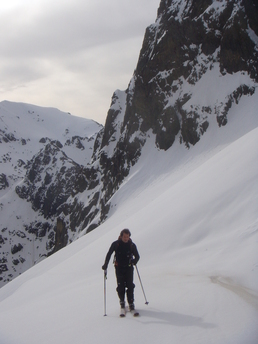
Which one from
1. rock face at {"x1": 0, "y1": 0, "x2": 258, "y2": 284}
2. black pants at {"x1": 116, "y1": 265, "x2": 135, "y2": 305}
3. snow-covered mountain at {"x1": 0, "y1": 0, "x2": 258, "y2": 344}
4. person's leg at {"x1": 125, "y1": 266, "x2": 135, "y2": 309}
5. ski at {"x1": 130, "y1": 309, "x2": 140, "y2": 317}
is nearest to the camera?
snow-covered mountain at {"x1": 0, "y1": 0, "x2": 258, "y2": 344}

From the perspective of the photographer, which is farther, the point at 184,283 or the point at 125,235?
the point at 184,283

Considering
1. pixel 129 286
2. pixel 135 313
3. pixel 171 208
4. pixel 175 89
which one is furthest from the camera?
pixel 175 89

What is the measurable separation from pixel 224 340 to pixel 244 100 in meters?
33.3

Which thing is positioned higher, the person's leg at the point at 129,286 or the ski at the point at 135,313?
the person's leg at the point at 129,286

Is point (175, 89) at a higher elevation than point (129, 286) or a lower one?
higher

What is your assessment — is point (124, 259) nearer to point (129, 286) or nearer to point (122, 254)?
point (122, 254)

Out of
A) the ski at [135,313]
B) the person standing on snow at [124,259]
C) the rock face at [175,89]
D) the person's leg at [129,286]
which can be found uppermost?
the rock face at [175,89]

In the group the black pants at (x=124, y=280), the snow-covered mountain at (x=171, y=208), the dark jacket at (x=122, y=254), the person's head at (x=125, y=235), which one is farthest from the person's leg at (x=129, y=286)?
the person's head at (x=125, y=235)

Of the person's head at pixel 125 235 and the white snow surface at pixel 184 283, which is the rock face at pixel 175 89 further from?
the person's head at pixel 125 235

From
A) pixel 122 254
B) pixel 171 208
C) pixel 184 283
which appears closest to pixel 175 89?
pixel 171 208

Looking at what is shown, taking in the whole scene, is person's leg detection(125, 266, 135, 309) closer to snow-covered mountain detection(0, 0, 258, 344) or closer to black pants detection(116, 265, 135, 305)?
black pants detection(116, 265, 135, 305)

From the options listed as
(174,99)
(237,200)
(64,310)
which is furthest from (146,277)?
(174,99)

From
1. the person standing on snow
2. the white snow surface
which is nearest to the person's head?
the person standing on snow

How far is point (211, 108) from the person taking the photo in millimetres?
38031
